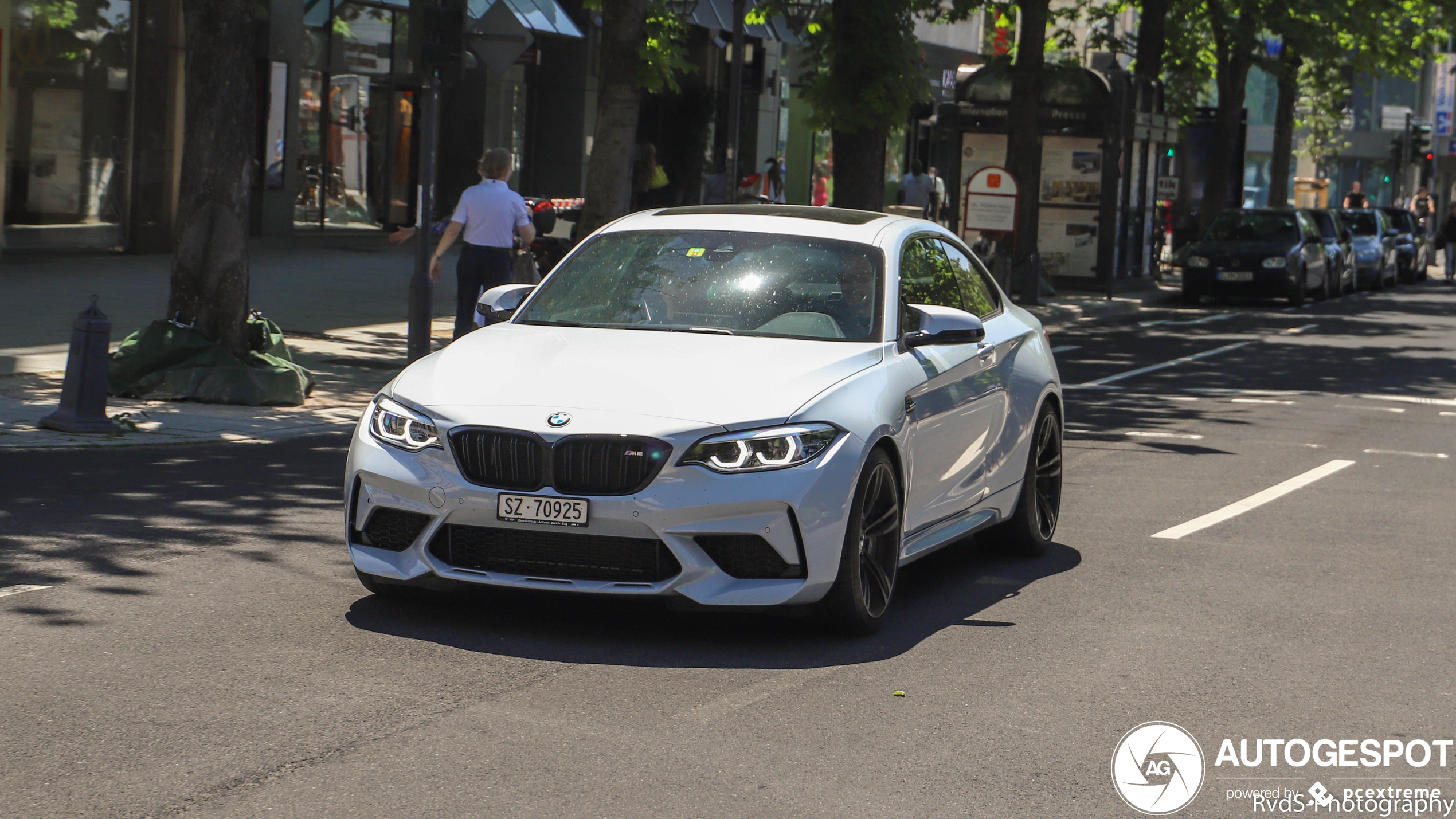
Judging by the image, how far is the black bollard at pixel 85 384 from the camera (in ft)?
37.3

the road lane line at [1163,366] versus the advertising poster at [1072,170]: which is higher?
the advertising poster at [1072,170]

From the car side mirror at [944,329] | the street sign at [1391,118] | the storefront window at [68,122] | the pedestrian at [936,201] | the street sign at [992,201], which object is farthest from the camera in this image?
the street sign at [1391,118]

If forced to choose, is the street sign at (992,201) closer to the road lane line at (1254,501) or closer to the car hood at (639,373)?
the road lane line at (1254,501)

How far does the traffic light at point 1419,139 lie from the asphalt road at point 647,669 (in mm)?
47278

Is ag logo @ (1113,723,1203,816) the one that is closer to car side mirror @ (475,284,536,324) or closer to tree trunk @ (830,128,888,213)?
car side mirror @ (475,284,536,324)

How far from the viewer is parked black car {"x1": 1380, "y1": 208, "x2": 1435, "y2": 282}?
44406 millimetres

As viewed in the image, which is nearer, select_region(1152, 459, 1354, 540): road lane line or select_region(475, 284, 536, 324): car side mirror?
select_region(475, 284, 536, 324): car side mirror

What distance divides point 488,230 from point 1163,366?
8.50 metres

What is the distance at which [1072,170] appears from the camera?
105 ft

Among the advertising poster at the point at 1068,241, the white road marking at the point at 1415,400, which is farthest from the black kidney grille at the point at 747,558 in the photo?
the advertising poster at the point at 1068,241

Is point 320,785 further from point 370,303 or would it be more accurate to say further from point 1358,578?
point 370,303

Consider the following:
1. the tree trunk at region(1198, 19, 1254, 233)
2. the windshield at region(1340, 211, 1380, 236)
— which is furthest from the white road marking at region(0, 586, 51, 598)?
the windshield at region(1340, 211, 1380, 236)

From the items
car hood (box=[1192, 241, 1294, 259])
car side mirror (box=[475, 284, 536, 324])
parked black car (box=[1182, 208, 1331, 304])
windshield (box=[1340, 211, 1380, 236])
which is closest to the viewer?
car side mirror (box=[475, 284, 536, 324])

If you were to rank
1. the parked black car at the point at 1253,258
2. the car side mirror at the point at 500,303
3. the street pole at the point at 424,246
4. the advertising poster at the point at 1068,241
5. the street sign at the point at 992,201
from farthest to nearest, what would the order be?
the parked black car at the point at 1253,258 → the advertising poster at the point at 1068,241 → the street sign at the point at 992,201 → the street pole at the point at 424,246 → the car side mirror at the point at 500,303
